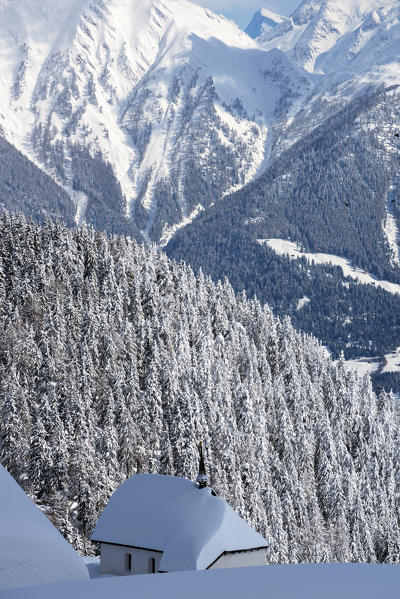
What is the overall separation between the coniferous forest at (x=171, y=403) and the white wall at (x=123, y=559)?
29.5 metres

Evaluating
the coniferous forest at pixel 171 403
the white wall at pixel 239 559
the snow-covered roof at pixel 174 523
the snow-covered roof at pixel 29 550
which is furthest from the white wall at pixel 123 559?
the coniferous forest at pixel 171 403

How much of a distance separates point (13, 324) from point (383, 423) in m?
70.3

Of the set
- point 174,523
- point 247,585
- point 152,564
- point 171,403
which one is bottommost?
point 171,403

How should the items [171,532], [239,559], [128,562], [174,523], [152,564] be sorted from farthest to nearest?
[128,562] → [239,559] → [174,523] → [152,564] → [171,532]

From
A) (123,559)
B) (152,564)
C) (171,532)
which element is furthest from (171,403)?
(171,532)

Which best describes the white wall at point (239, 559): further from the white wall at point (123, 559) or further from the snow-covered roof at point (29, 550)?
the snow-covered roof at point (29, 550)

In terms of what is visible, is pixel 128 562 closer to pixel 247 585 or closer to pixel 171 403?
pixel 247 585

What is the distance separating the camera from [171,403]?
108m

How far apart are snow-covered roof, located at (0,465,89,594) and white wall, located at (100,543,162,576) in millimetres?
27138

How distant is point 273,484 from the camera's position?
4257 inches

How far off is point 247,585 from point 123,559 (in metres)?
33.9

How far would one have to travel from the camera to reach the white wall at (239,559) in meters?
37.2

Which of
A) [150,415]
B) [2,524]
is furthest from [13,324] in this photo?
[2,524]

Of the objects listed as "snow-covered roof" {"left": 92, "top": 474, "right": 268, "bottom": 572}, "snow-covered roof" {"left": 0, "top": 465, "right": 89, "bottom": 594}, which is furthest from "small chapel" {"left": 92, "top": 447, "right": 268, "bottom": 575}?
"snow-covered roof" {"left": 0, "top": 465, "right": 89, "bottom": 594}
